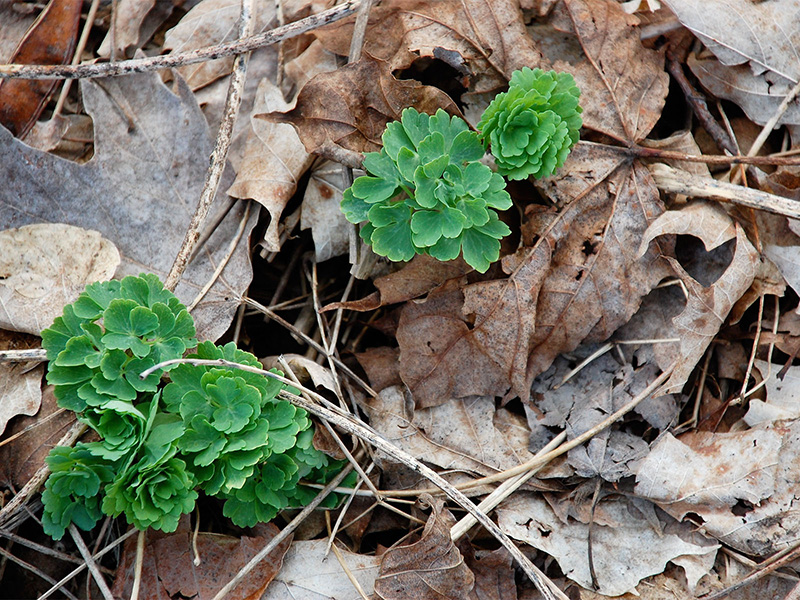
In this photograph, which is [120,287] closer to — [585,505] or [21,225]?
[21,225]

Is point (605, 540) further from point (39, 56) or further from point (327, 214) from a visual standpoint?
point (39, 56)

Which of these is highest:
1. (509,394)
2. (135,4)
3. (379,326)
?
(135,4)

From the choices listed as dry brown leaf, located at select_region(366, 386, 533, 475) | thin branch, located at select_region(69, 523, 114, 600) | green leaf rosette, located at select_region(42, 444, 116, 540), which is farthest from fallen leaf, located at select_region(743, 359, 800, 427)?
thin branch, located at select_region(69, 523, 114, 600)

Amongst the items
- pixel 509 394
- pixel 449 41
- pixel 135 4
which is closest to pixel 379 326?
pixel 509 394

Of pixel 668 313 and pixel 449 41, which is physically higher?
pixel 449 41

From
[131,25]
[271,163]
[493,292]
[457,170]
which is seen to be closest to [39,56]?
[131,25]

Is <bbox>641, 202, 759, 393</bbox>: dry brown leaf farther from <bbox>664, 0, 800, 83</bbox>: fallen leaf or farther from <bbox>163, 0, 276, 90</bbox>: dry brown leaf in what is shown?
<bbox>163, 0, 276, 90</bbox>: dry brown leaf

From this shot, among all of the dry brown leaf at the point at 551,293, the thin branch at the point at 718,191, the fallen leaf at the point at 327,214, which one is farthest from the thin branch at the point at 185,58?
the thin branch at the point at 718,191
